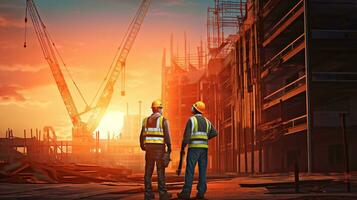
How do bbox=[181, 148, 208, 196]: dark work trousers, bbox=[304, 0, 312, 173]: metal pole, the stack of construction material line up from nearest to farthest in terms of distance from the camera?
bbox=[181, 148, 208, 196]: dark work trousers
the stack of construction material
bbox=[304, 0, 312, 173]: metal pole

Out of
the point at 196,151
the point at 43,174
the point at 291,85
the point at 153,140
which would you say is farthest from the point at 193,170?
the point at 291,85

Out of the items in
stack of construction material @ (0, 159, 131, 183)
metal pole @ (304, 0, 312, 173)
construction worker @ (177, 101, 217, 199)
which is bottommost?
stack of construction material @ (0, 159, 131, 183)

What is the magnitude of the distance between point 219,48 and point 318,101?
89.3 ft

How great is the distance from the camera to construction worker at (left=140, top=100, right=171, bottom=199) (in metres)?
10.2

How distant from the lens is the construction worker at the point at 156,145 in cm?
1018

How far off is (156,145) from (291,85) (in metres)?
32.2

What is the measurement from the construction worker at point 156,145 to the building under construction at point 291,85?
2357 cm

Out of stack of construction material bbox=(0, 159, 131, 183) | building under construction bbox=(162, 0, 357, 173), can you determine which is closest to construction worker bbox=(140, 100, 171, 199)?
stack of construction material bbox=(0, 159, 131, 183)

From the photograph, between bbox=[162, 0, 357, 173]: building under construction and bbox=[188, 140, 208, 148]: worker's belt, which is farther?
bbox=[162, 0, 357, 173]: building under construction

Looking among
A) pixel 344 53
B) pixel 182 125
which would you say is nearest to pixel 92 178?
pixel 344 53

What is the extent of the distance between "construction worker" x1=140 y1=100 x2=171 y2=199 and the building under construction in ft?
77.3

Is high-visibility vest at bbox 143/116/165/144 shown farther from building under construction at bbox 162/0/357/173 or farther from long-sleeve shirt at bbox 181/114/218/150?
building under construction at bbox 162/0/357/173

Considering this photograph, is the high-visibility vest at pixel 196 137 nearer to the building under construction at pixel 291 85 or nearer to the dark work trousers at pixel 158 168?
the dark work trousers at pixel 158 168

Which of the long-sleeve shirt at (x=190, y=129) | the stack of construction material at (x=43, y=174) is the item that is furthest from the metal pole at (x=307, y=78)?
the long-sleeve shirt at (x=190, y=129)
